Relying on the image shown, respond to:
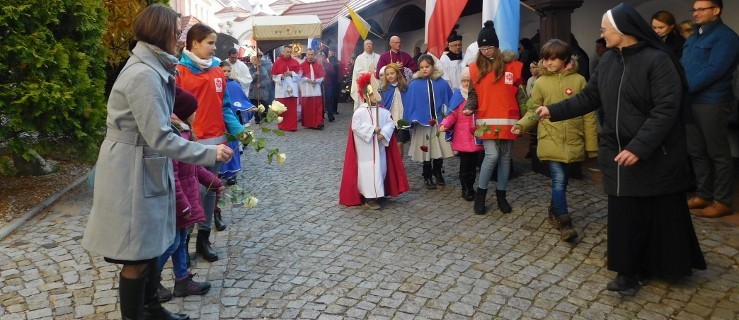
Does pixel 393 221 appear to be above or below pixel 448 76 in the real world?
below

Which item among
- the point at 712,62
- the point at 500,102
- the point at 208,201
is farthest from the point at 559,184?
the point at 208,201

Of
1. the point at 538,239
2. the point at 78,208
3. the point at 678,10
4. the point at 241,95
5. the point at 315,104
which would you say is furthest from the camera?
the point at 315,104

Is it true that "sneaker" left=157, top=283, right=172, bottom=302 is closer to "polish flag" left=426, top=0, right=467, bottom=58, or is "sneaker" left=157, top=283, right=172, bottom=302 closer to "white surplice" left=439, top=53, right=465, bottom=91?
"polish flag" left=426, top=0, right=467, bottom=58

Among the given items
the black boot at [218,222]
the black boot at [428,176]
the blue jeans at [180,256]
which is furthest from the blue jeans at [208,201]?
the black boot at [428,176]

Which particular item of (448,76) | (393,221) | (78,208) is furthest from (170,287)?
(448,76)

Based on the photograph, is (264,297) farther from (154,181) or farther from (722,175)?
(722,175)

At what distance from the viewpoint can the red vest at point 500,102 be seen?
5.79 meters

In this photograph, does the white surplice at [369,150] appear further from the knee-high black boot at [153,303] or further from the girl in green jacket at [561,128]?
the knee-high black boot at [153,303]

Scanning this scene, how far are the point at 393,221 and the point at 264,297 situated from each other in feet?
6.95

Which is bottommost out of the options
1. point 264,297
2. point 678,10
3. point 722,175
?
point 264,297

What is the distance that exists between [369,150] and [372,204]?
1.91 ft

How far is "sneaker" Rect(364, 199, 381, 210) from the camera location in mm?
6391

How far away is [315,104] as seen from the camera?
45.4ft

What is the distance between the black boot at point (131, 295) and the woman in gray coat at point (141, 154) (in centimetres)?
16
